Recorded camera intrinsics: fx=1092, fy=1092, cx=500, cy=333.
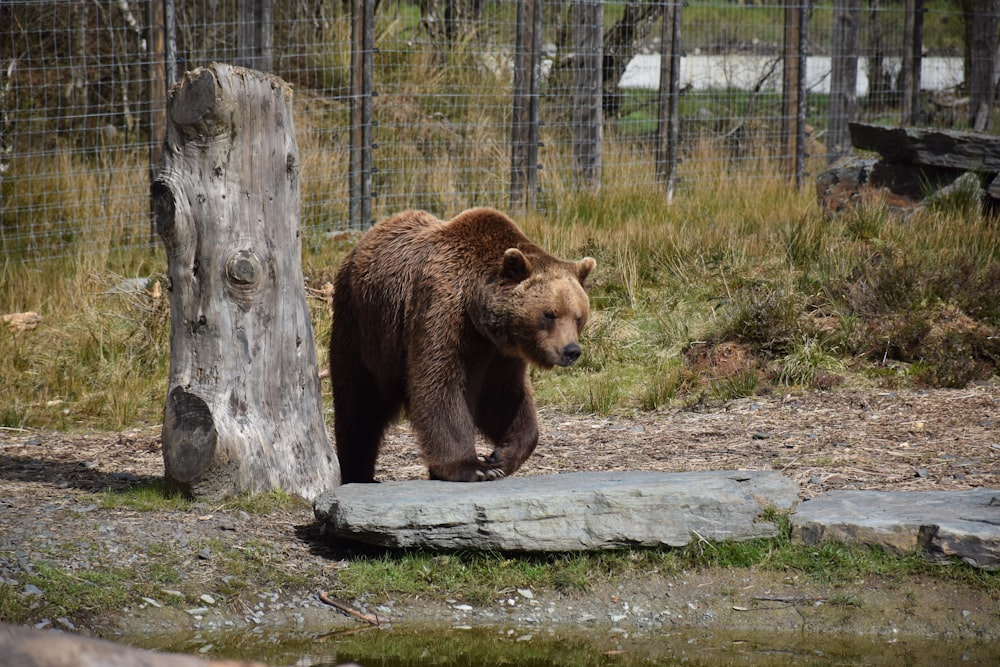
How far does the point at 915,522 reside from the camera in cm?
435

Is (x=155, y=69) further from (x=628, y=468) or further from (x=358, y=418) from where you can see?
(x=628, y=468)

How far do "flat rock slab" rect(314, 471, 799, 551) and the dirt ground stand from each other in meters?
0.19

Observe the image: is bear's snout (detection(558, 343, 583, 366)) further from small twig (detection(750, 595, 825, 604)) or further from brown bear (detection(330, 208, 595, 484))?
small twig (detection(750, 595, 825, 604))

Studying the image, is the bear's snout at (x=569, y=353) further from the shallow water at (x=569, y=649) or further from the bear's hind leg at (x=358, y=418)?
the shallow water at (x=569, y=649)

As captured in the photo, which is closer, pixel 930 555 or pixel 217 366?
pixel 930 555

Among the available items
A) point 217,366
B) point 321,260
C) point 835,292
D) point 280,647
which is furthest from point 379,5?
point 280,647

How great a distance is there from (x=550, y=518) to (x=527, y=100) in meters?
7.08

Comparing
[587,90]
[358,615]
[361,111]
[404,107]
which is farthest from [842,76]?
[358,615]

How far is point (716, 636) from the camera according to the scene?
13.5 feet

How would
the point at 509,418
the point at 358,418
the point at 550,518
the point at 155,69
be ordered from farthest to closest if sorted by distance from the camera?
the point at 155,69, the point at 358,418, the point at 509,418, the point at 550,518

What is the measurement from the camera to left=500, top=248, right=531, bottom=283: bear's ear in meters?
4.82

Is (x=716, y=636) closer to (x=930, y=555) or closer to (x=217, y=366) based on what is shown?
(x=930, y=555)

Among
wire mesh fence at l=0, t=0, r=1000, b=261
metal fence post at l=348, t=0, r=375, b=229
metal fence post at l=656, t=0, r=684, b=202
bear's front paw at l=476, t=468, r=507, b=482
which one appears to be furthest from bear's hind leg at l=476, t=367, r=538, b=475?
metal fence post at l=656, t=0, r=684, b=202

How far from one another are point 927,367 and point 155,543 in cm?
483
